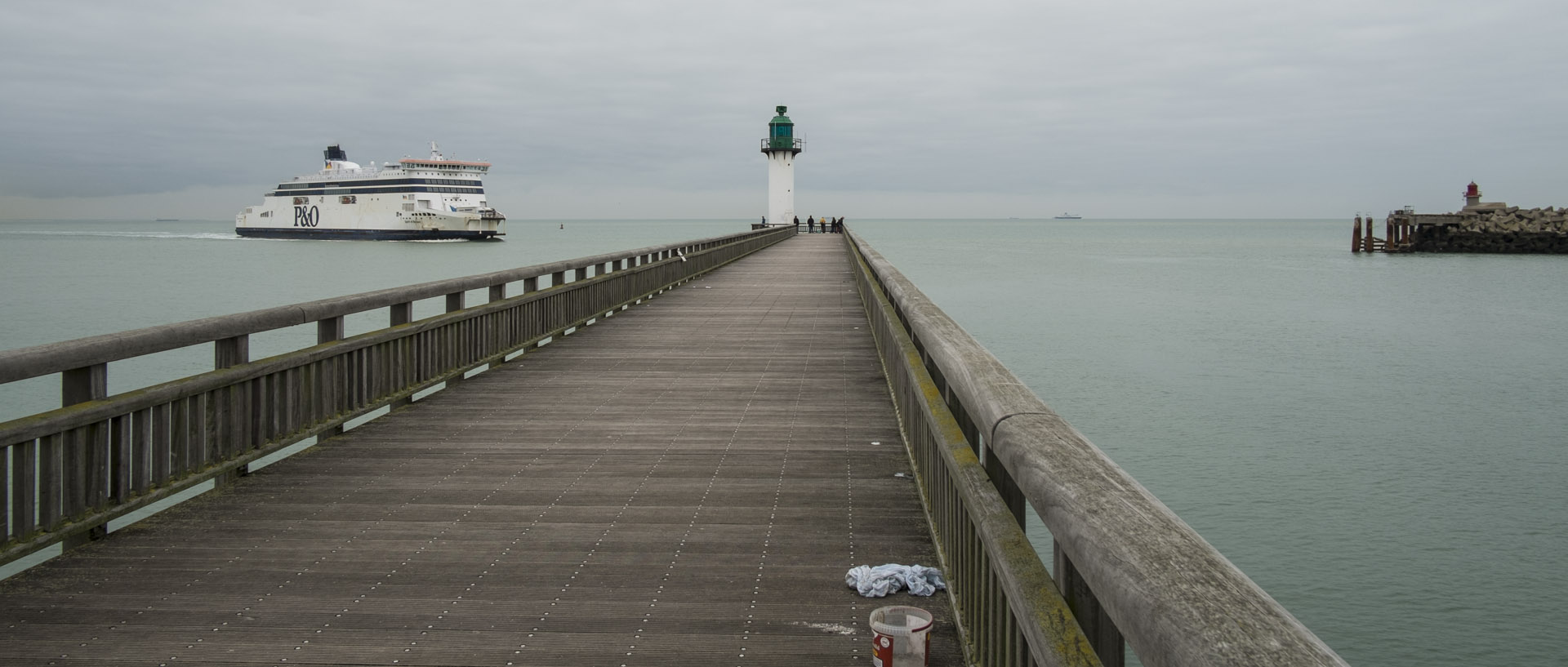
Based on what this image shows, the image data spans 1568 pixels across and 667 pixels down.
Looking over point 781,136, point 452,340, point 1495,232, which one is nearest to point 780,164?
point 781,136

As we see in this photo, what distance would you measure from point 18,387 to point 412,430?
1847 centimetres

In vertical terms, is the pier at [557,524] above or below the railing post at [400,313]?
below

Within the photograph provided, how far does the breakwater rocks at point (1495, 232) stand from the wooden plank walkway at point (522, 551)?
78887mm

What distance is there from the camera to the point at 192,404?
513 cm

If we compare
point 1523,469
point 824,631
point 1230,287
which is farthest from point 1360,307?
point 824,631

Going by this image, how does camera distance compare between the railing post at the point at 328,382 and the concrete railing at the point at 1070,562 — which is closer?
the concrete railing at the point at 1070,562

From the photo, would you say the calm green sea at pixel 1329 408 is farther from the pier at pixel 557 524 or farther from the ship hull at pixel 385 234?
the ship hull at pixel 385 234

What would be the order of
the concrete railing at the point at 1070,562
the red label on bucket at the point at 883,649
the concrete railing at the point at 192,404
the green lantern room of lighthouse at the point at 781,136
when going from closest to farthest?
the concrete railing at the point at 1070,562 → the red label on bucket at the point at 883,649 → the concrete railing at the point at 192,404 → the green lantern room of lighthouse at the point at 781,136

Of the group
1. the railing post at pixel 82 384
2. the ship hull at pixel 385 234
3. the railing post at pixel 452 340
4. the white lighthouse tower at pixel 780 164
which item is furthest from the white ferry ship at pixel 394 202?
the railing post at pixel 82 384

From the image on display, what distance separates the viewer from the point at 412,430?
7.04 meters

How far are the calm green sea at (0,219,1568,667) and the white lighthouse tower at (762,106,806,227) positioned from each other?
1503 cm

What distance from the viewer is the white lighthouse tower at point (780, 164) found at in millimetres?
69125

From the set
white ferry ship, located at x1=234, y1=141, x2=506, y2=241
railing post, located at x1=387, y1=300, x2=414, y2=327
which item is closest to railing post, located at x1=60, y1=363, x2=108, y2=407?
railing post, located at x1=387, y1=300, x2=414, y2=327

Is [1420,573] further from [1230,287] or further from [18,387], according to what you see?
[1230,287]
